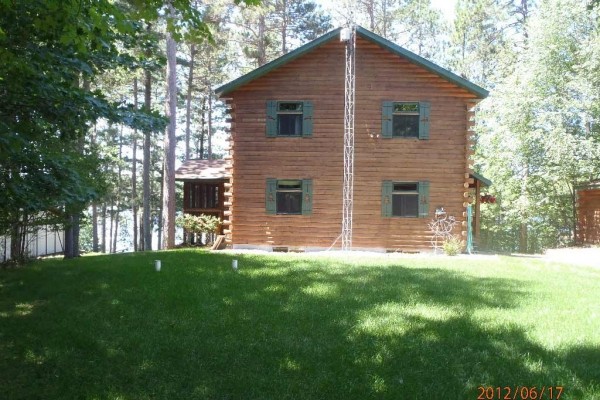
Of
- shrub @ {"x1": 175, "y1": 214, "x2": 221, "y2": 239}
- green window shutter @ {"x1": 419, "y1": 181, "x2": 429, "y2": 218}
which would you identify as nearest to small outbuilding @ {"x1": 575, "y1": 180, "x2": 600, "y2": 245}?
green window shutter @ {"x1": 419, "y1": 181, "x2": 429, "y2": 218}

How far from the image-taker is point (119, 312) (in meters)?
6.55

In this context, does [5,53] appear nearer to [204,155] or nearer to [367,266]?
[367,266]

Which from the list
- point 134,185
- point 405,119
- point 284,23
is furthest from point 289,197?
point 134,185

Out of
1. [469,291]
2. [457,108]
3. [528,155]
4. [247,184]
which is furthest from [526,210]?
[469,291]

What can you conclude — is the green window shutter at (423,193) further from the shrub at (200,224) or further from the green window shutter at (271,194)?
the shrub at (200,224)

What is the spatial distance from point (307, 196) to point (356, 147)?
7.05 feet

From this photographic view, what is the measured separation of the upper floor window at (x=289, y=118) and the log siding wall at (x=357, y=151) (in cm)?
19

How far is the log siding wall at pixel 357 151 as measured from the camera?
15031 mm

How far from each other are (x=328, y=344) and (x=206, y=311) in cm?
196

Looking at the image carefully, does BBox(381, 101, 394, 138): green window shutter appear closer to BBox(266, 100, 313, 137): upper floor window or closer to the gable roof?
the gable roof

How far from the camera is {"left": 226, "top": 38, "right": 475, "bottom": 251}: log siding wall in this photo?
49.3 feet

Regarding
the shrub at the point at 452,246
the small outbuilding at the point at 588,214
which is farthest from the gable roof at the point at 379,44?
the small outbuilding at the point at 588,214

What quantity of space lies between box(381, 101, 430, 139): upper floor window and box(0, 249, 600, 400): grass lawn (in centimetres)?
714
